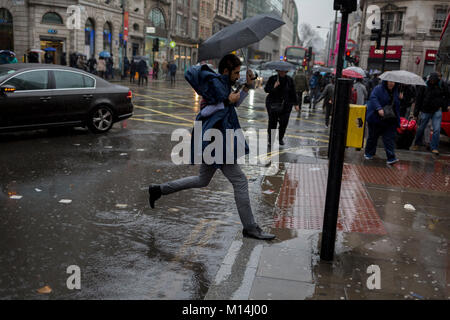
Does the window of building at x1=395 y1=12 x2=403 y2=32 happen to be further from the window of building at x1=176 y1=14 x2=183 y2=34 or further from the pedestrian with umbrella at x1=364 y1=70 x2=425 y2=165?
the pedestrian with umbrella at x1=364 y1=70 x2=425 y2=165

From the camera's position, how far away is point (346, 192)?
6.70 m

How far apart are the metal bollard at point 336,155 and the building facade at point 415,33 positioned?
140 feet

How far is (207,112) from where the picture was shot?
174 inches

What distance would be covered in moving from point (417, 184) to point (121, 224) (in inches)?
190

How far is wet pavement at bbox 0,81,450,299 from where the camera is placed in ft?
12.0

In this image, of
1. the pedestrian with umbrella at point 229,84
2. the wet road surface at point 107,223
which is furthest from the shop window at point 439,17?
the pedestrian with umbrella at point 229,84

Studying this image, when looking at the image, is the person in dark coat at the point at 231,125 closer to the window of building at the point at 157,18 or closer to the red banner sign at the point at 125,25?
the red banner sign at the point at 125,25

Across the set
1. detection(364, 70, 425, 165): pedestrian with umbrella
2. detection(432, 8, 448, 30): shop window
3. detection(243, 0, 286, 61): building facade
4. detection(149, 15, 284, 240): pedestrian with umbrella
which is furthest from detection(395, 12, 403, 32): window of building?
detection(149, 15, 284, 240): pedestrian with umbrella

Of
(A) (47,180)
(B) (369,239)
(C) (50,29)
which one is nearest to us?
(B) (369,239)

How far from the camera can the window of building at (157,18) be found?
51144mm

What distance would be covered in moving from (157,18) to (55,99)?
4552cm

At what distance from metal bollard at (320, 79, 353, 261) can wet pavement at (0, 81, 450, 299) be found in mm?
342
